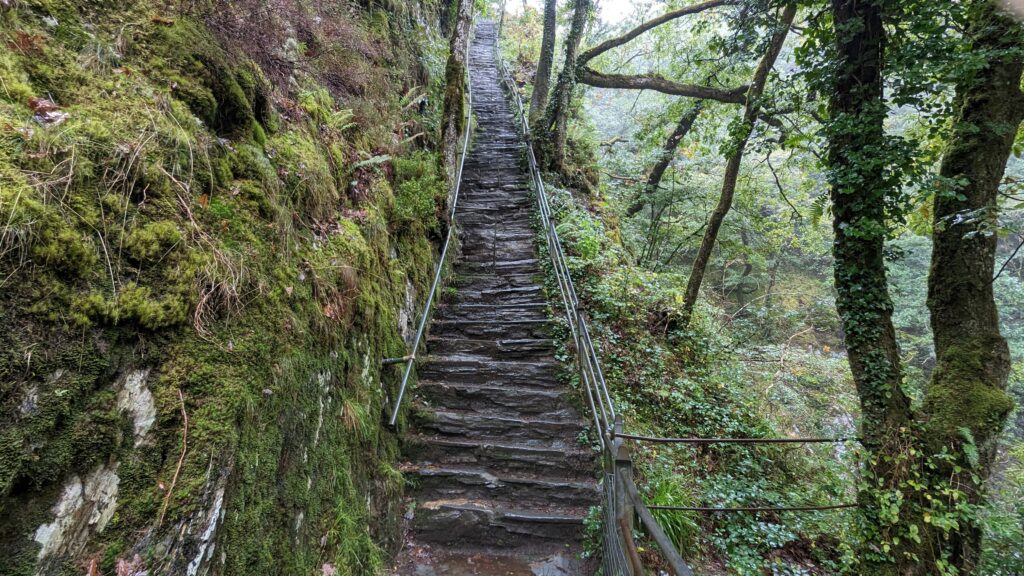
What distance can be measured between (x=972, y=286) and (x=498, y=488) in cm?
431

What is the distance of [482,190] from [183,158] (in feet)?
22.9

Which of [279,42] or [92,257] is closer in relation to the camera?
[92,257]

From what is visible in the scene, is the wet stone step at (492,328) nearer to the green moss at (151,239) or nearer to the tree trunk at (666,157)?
the green moss at (151,239)

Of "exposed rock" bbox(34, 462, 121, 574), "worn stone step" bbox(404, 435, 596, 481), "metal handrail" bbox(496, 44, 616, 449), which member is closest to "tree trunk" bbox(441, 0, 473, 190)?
"metal handrail" bbox(496, 44, 616, 449)

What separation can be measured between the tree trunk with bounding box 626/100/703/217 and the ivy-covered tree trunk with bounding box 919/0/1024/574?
6.13 metres

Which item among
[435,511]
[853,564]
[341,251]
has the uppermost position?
[341,251]

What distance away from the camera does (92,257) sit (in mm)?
1681

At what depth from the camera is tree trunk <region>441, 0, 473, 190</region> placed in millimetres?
6535

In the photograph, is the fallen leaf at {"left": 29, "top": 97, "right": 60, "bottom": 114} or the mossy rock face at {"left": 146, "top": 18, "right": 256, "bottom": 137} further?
the mossy rock face at {"left": 146, "top": 18, "right": 256, "bottom": 137}

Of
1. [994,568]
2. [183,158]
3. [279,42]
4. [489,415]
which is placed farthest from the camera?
[489,415]

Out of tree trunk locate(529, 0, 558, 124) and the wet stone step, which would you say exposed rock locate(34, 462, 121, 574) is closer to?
the wet stone step

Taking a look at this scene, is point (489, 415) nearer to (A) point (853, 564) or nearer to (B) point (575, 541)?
(B) point (575, 541)

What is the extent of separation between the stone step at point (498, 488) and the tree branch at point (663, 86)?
740 cm

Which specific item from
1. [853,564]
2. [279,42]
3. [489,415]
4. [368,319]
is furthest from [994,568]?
[279,42]
